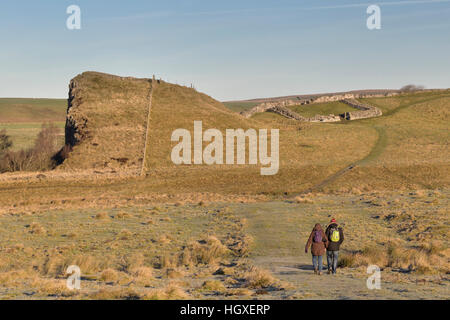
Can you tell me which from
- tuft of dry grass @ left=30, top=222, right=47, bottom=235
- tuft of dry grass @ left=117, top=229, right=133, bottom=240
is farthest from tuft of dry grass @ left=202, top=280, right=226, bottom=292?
tuft of dry grass @ left=30, top=222, right=47, bottom=235

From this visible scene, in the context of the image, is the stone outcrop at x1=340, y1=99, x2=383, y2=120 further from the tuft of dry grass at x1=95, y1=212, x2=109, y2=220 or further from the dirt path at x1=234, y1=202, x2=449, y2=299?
the tuft of dry grass at x1=95, y1=212, x2=109, y2=220

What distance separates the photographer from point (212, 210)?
131 feet

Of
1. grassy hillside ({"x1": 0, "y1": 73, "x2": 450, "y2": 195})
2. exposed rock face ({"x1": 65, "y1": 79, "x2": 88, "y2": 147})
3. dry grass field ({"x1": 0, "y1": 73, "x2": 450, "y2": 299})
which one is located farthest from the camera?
exposed rock face ({"x1": 65, "y1": 79, "x2": 88, "y2": 147})

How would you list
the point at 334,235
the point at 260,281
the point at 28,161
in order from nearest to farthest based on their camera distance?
1. the point at 260,281
2. the point at 334,235
3. the point at 28,161

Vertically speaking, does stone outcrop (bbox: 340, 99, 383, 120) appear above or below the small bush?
above

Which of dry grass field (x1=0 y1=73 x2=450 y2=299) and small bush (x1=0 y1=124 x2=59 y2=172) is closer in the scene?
dry grass field (x1=0 y1=73 x2=450 y2=299)

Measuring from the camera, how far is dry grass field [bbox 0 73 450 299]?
18.8m

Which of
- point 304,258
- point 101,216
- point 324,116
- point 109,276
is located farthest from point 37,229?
point 324,116

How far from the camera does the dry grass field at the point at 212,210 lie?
740 inches

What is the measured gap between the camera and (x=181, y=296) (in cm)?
1556

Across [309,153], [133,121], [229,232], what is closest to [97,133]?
[133,121]

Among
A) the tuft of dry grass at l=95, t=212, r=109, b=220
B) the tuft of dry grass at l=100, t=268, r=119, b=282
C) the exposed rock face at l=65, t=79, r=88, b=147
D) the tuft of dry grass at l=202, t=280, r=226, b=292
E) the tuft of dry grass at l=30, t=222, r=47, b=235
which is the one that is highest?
the exposed rock face at l=65, t=79, r=88, b=147

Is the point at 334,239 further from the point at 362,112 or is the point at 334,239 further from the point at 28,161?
the point at 362,112
